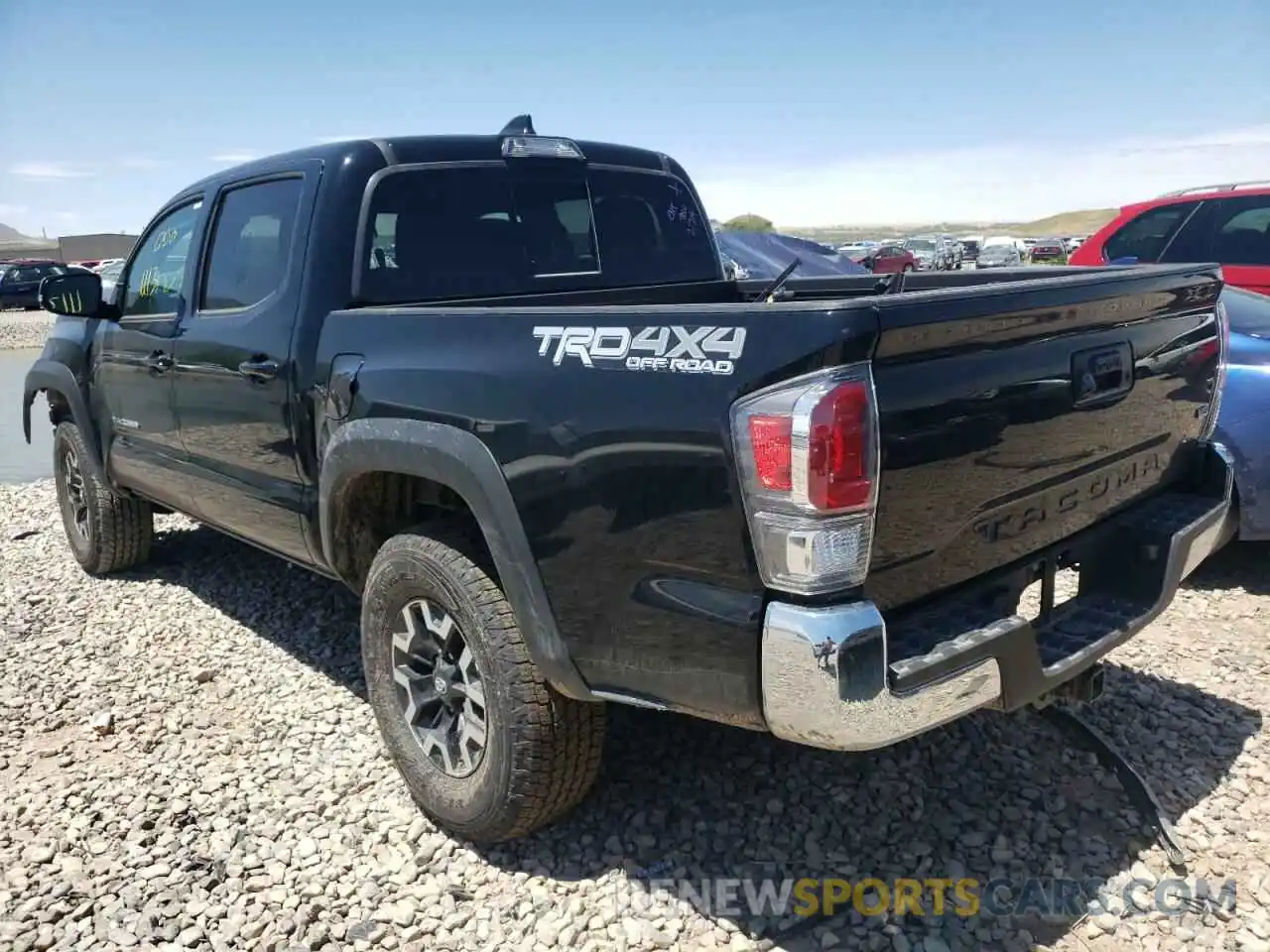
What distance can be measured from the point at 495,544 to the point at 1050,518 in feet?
4.60

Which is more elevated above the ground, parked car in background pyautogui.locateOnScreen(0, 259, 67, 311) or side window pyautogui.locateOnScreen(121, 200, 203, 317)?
side window pyautogui.locateOnScreen(121, 200, 203, 317)

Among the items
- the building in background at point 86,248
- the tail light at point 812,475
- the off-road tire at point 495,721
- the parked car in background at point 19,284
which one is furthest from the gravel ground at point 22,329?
the building in background at point 86,248

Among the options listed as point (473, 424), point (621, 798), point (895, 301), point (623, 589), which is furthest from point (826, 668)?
point (621, 798)

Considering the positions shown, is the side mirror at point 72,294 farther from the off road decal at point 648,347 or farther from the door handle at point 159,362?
the off road decal at point 648,347

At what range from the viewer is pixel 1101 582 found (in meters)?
2.73

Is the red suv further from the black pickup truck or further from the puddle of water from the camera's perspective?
the puddle of water

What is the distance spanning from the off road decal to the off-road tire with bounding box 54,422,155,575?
3701 mm

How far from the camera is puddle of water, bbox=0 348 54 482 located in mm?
8891

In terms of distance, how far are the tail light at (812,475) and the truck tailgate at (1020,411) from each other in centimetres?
7

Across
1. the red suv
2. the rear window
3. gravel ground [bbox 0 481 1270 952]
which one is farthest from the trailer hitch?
the red suv

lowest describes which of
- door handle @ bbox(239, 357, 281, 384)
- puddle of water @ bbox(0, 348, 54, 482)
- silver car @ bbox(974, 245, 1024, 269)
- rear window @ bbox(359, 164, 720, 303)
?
puddle of water @ bbox(0, 348, 54, 482)

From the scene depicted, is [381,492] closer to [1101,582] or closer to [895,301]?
[895,301]

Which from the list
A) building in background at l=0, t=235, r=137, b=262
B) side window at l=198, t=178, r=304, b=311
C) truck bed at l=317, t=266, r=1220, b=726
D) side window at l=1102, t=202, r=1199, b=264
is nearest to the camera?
truck bed at l=317, t=266, r=1220, b=726

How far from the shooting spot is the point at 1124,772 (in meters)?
2.98
